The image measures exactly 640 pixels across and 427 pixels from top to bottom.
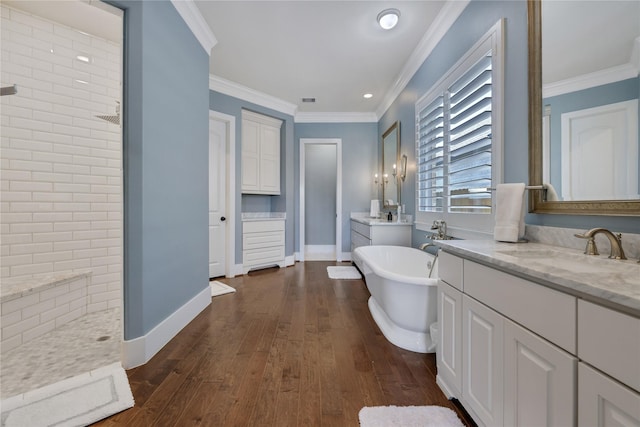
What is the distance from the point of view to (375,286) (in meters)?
2.23

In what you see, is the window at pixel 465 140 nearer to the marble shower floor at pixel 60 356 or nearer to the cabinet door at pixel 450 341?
the cabinet door at pixel 450 341

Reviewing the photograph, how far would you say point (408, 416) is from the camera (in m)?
1.21

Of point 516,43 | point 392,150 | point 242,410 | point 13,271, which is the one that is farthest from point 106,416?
point 392,150

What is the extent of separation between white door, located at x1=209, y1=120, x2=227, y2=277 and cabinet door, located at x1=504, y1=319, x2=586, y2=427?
3450 millimetres

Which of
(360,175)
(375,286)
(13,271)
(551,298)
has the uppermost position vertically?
(360,175)

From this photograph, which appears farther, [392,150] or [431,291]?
[392,150]

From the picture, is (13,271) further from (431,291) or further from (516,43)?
(516,43)

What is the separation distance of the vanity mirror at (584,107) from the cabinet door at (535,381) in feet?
2.15

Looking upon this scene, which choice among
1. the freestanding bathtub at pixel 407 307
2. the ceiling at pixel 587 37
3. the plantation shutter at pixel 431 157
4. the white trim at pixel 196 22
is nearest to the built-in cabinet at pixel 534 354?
the freestanding bathtub at pixel 407 307

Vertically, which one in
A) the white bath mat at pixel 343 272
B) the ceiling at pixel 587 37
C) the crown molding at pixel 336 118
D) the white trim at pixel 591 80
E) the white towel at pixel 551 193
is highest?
the crown molding at pixel 336 118

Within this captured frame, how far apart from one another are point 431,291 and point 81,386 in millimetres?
2165

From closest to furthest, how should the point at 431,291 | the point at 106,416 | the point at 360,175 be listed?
1. the point at 106,416
2. the point at 431,291
3. the point at 360,175

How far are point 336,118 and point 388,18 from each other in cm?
254

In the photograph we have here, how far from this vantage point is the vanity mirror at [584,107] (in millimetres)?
946
